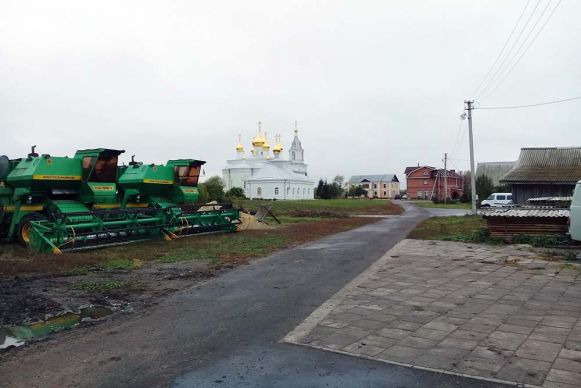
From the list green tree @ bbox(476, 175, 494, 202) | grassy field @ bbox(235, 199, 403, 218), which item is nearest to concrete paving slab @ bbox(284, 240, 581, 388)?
grassy field @ bbox(235, 199, 403, 218)

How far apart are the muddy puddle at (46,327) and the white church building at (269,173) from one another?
81.2m

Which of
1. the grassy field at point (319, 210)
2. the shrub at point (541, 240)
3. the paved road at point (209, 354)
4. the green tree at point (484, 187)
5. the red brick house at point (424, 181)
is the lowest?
the paved road at point (209, 354)

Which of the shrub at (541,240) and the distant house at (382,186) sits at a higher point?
the distant house at (382,186)

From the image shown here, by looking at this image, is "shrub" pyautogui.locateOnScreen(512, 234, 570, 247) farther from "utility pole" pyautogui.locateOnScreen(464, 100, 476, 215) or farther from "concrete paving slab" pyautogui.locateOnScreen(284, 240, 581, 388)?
"utility pole" pyautogui.locateOnScreen(464, 100, 476, 215)

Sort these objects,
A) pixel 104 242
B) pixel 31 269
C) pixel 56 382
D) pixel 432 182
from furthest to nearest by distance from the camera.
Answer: pixel 432 182, pixel 104 242, pixel 31 269, pixel 56 382

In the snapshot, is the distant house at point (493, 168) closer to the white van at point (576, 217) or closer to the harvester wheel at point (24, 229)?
the white van at point (576, 217)

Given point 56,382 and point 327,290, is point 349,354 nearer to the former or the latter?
point 56,382

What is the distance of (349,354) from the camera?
5.16m

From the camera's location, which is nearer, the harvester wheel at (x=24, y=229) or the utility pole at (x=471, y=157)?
the harvester wheel at (x=24, y=229)

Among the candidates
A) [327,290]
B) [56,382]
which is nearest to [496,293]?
[327,290]

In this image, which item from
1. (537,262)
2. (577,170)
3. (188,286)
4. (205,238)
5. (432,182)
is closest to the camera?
(188,286)

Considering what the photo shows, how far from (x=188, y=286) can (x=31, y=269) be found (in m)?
3.77

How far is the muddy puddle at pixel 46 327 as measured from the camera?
5.83 m

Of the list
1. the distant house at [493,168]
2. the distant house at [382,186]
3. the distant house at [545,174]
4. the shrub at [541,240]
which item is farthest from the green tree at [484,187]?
the distant house at [382,186]
